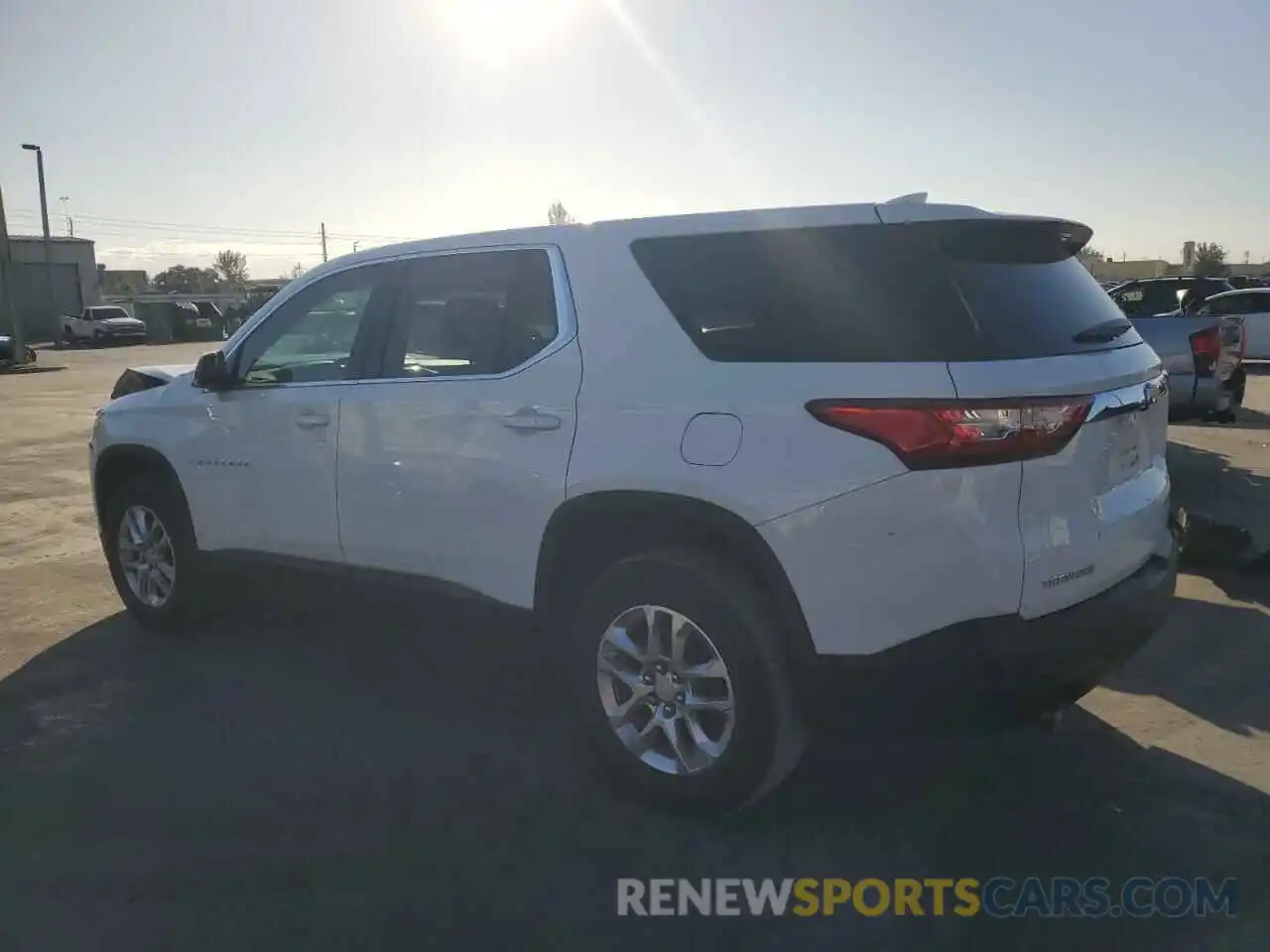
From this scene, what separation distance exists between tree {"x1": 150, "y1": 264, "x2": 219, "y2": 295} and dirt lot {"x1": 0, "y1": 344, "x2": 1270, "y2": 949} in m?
98.2

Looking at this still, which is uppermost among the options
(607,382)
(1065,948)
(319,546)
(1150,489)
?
(607,382)

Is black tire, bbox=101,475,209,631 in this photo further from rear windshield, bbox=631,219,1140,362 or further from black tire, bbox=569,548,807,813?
rear windshield, bbox=631,219,1140,362

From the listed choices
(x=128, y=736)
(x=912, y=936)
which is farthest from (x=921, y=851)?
(x=128, y=736)

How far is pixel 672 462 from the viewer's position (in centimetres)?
321

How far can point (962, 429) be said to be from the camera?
2781mm

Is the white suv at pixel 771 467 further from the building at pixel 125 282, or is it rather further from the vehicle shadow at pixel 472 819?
the building at pixel 125 282

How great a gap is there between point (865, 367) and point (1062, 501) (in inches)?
26.1

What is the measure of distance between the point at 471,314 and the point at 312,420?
95cm

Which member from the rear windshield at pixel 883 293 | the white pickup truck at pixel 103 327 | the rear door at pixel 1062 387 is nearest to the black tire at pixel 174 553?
the rear windshield at pixel 883 293

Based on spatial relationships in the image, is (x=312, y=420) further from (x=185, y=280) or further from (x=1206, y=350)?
(x=185, y=280)

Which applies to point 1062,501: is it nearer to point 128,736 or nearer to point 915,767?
point 915,767

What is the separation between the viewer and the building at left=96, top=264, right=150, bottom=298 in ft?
299

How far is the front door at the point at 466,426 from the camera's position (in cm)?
363

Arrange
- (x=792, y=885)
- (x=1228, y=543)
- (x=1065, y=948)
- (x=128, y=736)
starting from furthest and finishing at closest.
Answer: (x=1228, y=543) < (x=128, y=736) < (x=792, y=885) < (x=1065, y=948)
